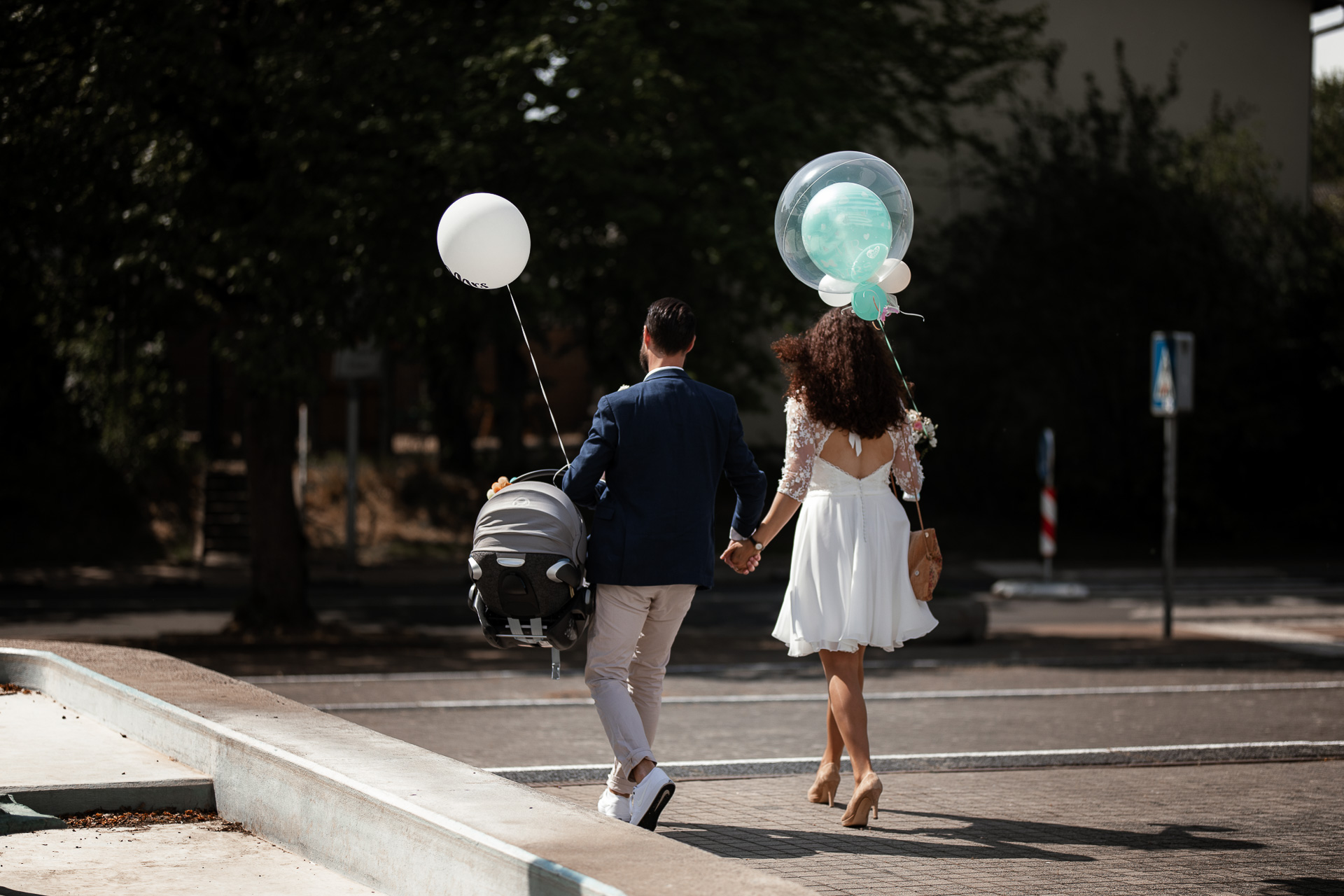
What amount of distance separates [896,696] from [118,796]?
5.94 meters

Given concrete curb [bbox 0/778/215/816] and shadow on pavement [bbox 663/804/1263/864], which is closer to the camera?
concrete curb [bbox 0/778/215/816]

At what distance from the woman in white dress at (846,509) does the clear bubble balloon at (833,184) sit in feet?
1.72

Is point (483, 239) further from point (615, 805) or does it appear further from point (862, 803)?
point (862, 803)

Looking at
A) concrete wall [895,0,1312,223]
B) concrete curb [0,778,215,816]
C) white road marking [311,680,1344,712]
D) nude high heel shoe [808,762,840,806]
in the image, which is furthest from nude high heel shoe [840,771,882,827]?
concrete wall [895,0,1312,223]

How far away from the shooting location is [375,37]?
11.7 m

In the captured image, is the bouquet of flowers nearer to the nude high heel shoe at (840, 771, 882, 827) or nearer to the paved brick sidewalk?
the nude high heel shoe at (840, 771, 882, 827)

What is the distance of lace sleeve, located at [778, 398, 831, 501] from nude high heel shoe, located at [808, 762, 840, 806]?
112cm

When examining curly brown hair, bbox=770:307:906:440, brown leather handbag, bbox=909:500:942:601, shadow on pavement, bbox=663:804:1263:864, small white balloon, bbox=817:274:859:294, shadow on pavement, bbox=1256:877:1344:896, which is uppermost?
small white balloon, bbox=817:274:859:294

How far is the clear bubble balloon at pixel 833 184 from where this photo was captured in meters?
6.27

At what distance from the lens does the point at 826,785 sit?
597 cm

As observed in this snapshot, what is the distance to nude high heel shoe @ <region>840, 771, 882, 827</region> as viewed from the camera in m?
5.50

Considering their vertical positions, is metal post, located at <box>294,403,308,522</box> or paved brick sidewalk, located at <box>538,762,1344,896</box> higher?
metal post, located at <box>294,403,308,522</box>

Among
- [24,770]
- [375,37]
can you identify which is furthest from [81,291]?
[24,770]

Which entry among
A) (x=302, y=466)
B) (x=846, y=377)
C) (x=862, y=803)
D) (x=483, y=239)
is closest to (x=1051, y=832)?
(x=862, y=803)
